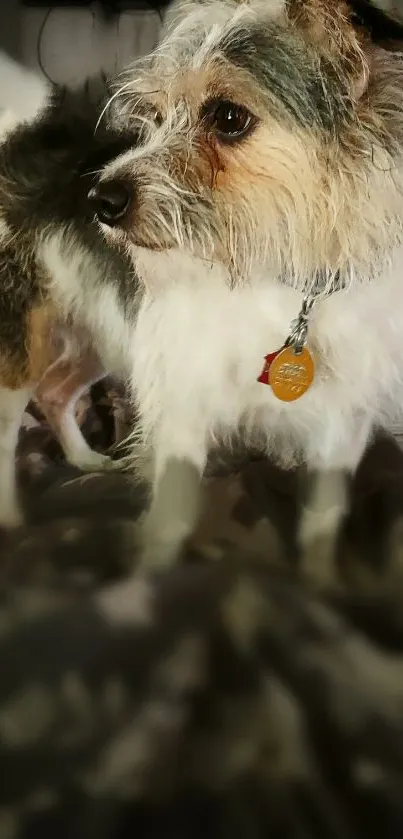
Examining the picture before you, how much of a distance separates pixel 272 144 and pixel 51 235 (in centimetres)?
52

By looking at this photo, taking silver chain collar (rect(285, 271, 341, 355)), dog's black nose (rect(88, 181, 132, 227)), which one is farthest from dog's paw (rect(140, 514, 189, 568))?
dog's black nose (rect(88, 181, 132, 227))

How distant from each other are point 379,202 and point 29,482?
0.84 m

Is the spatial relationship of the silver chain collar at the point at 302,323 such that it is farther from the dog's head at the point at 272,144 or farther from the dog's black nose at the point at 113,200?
the dog's black nose at the point at 113,200

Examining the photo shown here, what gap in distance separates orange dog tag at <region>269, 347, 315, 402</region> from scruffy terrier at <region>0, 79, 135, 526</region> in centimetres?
31

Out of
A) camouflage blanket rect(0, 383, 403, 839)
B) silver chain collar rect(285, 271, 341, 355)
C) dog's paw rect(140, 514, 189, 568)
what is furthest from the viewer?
dog's paw rect(140, 514, 189, 568)

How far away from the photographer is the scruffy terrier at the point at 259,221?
96 centimetres

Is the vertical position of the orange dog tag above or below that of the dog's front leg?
above

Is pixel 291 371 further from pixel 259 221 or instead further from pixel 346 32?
pixel 346 32

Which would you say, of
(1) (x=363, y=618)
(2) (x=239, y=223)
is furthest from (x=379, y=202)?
(1) (x=363, y=618)

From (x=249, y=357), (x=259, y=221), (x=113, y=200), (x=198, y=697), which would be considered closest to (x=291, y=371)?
(x=249, y=357)

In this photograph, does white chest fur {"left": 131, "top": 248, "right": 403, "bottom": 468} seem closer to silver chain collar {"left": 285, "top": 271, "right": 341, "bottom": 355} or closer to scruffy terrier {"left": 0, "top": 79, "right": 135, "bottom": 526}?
silver chain collar {"left": 285, "top": 271, "right": 341, "bottom": 355}

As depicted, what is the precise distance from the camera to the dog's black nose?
3.25ft

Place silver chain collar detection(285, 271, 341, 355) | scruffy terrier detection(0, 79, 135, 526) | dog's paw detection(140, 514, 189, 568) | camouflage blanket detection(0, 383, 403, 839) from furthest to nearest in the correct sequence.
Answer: scruffy terrier detection(0, 79, 135, 526) → dog's paw detection(140, 514, 189, 568) → silver chain collar detection(285, 271, 341, 355) → camouflage blanket detection(0, 383, 403, 839)

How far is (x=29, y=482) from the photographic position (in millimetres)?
1527
